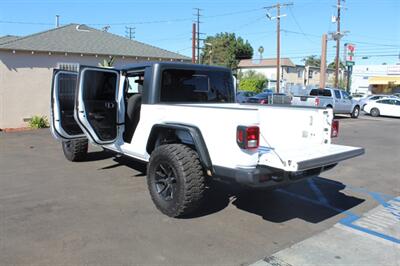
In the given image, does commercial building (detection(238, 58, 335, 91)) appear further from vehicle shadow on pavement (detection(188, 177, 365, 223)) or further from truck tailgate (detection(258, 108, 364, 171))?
truck tailgate (detection(258, 108, 364, 171))

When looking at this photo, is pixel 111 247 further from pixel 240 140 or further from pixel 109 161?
pixel 109 161

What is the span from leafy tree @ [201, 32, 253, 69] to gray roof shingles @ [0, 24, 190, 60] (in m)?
45.7

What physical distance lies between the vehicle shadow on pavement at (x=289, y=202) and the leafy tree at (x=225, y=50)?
60.3 metres

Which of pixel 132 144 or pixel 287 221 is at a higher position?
pixel 132 144

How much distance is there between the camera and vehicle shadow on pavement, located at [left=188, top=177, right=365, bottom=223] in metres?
5.32

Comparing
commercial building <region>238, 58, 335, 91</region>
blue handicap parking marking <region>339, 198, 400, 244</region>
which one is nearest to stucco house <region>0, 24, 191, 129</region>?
blue handicap parking marking <region>339, 198, 400, 244</region>

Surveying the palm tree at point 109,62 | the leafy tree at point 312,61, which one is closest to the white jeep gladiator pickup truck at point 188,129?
the palm tree at point 109,62

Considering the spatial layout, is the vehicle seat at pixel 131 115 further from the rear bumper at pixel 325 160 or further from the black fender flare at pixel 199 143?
the rear bumper at pixel 325 160

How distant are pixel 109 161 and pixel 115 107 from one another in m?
2.25

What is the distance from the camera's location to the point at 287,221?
5.06 m

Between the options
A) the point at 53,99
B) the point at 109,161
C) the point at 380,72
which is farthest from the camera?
the point at 380,72

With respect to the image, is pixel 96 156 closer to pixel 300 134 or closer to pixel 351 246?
pixel 300 134

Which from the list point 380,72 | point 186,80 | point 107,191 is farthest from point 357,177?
point 380,72

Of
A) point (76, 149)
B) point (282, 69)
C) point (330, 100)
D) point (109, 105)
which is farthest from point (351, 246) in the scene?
point (282, 69)
